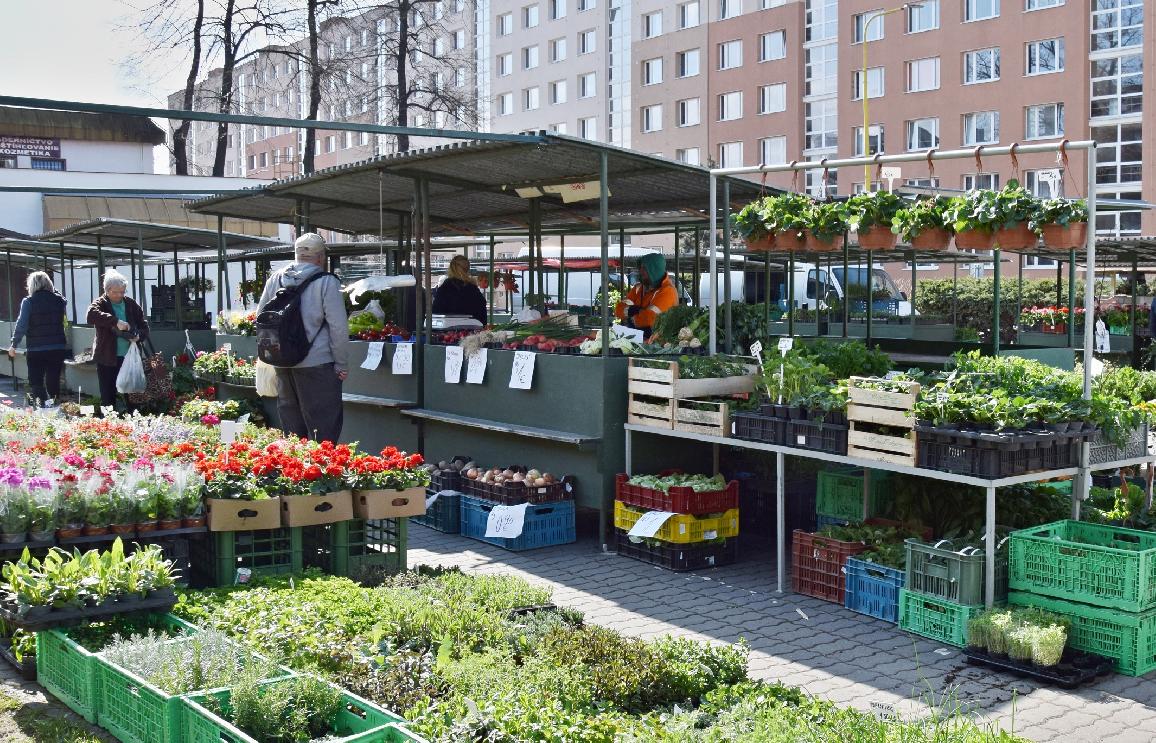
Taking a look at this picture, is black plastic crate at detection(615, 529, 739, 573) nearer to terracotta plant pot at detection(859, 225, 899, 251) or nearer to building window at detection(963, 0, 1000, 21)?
terracotta plant pot at detection(859, 225, 899, 251)

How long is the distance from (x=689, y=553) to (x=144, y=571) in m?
4.00

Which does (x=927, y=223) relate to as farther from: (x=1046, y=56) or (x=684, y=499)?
(x=1046, y=56)

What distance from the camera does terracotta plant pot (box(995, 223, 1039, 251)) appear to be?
7.60m

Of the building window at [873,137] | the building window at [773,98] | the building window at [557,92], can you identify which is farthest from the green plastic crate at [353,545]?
the building window at [557,92]

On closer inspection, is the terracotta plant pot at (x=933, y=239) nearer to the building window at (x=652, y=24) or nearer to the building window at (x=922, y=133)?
the building window at (x=922, y=133)

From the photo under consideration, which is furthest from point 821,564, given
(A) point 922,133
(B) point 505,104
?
(B) point 505,104

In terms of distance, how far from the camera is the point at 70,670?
17.2 ft

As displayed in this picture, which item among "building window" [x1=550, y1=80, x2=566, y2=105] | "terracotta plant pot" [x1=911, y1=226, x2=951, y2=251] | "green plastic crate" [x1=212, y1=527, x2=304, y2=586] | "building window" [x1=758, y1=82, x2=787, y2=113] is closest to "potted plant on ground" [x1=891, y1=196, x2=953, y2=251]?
"terracotta plant pot" [x1=911, y1=226, x2=951, y2=251]

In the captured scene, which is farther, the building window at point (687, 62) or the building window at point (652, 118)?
the building window at point (652, 118)

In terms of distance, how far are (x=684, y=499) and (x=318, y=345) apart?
10.0 ft

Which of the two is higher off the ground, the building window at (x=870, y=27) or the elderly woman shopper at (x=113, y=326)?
the building window at (x=870, y=27)

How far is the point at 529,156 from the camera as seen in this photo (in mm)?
9336

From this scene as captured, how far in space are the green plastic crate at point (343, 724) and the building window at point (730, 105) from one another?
49.0 m

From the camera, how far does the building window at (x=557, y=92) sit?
6100cm
